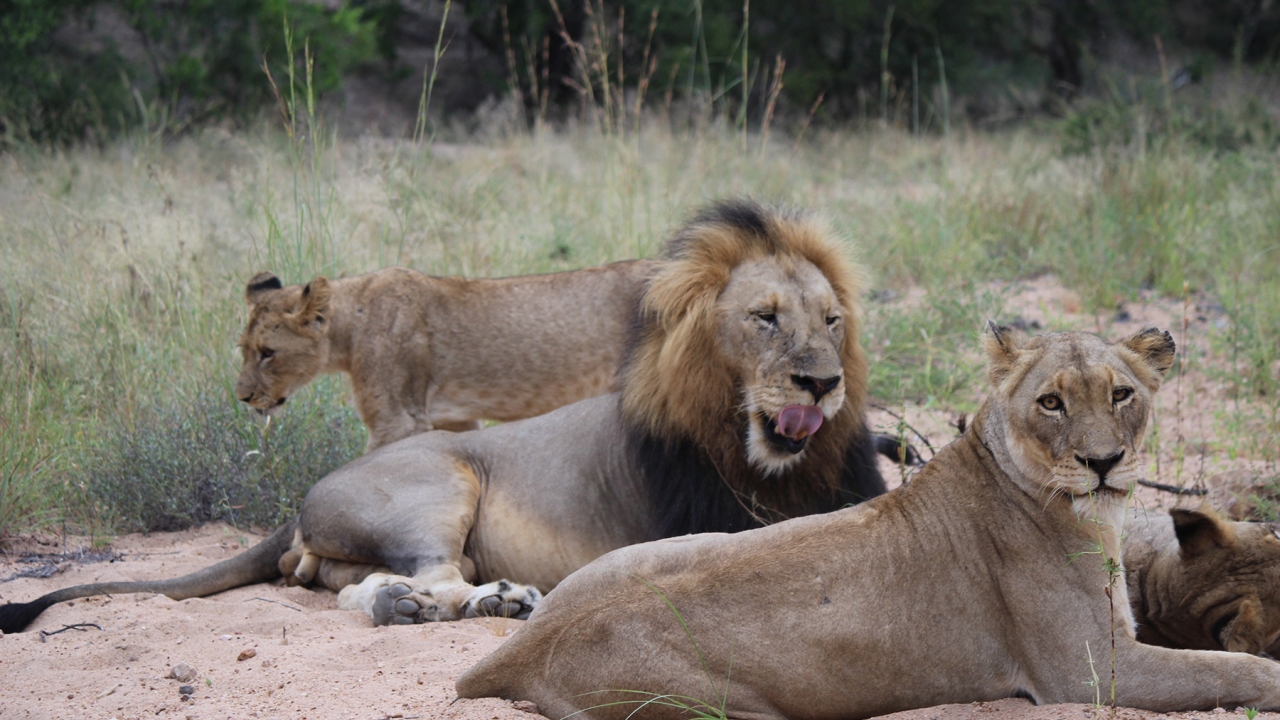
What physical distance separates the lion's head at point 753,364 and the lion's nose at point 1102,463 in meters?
1.04

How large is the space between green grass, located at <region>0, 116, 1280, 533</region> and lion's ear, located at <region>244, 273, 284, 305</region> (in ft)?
1.64

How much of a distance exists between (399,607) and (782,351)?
141cm

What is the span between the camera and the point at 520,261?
25.5 ft

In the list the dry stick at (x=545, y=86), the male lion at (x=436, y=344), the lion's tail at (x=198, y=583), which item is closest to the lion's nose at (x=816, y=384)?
the male lion at (x=436, y=344)

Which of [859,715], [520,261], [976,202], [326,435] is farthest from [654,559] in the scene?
[976,202]

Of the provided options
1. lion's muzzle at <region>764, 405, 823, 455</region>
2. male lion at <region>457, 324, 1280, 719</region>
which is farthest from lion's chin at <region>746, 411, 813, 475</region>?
male lion at <region>457, 324, 1280, 719</region>

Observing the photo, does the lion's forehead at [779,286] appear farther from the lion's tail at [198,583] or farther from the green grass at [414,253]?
the lion's tail at [198,583]

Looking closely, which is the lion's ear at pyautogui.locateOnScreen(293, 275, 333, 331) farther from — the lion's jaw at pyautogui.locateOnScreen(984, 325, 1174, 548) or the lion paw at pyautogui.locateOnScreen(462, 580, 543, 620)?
the lion's jaw at pyautogui.locateOnScreen(984, 325, 1174, 548)

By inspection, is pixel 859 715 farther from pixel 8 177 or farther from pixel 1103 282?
pixel 8 177

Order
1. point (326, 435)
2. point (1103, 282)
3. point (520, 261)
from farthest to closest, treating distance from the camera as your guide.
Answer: point (520, 261) → point (1103, 282) → point (326, 435)

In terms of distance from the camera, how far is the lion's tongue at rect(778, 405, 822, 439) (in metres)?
3.81

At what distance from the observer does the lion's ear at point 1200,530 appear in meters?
3.22

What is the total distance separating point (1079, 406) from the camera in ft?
9.50

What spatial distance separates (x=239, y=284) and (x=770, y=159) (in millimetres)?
6390
